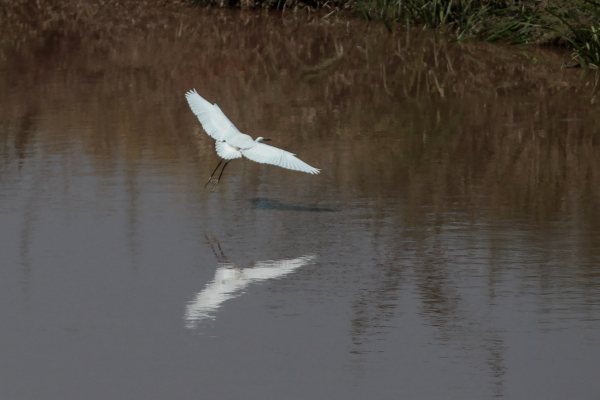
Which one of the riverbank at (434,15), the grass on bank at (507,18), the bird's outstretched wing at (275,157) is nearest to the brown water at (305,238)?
the bird's outstretched wing at (275,157)

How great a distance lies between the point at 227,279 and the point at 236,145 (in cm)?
164

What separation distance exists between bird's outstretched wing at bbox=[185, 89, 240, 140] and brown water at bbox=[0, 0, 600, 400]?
1.67ft

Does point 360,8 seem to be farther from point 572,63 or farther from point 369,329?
point 369,329

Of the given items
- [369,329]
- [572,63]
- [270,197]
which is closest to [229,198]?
[270,197]

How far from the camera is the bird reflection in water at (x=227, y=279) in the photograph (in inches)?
231

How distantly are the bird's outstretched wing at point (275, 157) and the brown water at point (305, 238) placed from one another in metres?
0.41

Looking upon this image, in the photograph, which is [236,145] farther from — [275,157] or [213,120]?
[213,120]

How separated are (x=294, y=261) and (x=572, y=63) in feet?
31.6

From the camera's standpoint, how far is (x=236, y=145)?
26.0ft

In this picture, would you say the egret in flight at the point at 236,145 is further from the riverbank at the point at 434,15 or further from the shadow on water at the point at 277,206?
the riverbank at the point at 434,15

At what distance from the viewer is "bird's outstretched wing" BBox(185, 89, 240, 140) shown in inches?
321

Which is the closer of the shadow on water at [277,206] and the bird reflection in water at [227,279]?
the bird reflection in water at [227,279]

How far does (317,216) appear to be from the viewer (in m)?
7.96

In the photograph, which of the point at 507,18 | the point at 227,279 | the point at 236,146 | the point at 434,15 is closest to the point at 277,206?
the point at 236,146
